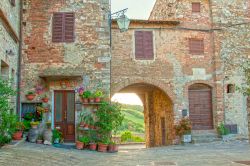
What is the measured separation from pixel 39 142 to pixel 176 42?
7992 millimetres

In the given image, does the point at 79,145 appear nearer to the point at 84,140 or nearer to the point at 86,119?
the point at 84,140

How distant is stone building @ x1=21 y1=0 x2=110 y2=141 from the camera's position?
45.9 ft

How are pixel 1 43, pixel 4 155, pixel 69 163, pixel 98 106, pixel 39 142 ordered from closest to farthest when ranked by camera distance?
pixel 4 155
pixel 69 163
pixel 1 43
pixel 39 142
pixel 98 106

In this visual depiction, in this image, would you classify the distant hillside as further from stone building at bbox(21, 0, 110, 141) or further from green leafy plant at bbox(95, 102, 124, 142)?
green leafy plant at bbox(95, 102, 124, 142)

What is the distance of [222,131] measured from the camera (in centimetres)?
1599

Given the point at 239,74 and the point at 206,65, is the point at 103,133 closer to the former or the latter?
the point at 206,65

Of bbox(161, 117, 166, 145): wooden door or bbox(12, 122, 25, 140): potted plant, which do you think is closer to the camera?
bbox(12, 122, 25, 140): potted plant

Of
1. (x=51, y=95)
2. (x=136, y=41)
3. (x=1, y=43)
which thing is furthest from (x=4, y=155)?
(x=136, y=41)

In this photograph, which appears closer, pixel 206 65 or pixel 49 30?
Answer: pixel 49 30

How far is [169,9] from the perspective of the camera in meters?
17.4

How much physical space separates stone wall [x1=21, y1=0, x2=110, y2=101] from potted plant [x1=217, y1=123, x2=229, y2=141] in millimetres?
6000

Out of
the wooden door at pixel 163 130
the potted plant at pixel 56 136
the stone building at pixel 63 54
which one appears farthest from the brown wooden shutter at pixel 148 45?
the potted plant at pixel 56 136

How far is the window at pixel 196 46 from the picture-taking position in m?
16.5

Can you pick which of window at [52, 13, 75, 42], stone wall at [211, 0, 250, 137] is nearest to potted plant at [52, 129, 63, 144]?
window at [52, 13, 75, 42]
